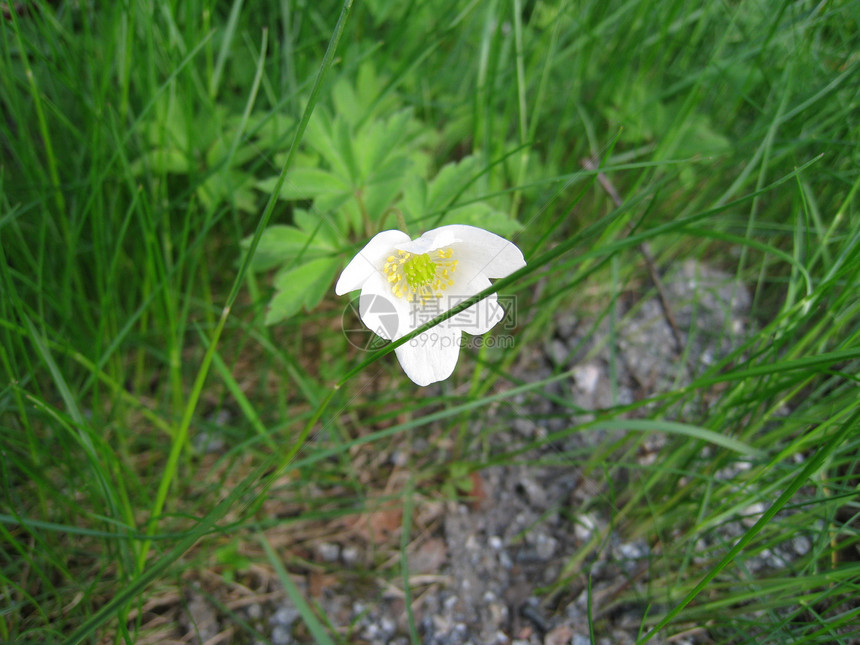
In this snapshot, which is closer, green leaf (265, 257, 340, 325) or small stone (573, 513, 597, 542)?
green leaf (265, 257, 340, 325)

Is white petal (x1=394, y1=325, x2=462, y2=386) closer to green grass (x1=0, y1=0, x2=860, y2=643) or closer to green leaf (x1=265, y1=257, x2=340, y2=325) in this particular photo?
green grass (x1=0, y1=0, x2=860, y2=643)

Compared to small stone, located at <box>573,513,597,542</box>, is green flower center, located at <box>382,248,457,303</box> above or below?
above

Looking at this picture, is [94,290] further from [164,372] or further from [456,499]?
[456,499]

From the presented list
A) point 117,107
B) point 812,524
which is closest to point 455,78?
point 117,107

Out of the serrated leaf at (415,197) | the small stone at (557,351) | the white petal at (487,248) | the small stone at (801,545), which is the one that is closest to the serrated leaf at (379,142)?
the serrated leaf at (415,197)

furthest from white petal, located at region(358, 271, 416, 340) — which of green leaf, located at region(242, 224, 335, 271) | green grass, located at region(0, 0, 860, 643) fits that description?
green leaf, located at region(242, 224, 335, 271)

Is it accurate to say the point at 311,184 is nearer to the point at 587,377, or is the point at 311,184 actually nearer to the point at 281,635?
the point at 587,377

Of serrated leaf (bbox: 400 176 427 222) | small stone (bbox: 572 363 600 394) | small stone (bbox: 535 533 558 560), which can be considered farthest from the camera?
small stone (bbox: 572 363 600 394)

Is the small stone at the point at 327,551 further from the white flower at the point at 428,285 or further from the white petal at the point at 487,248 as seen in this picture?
the white petal at the point at 487,248
